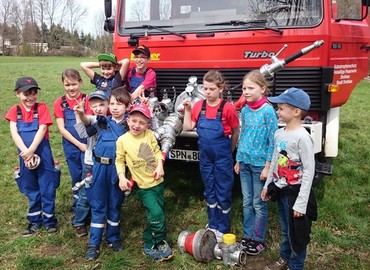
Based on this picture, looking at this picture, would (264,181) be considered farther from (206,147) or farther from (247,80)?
(247,80)

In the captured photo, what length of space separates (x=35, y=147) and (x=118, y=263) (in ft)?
4.62

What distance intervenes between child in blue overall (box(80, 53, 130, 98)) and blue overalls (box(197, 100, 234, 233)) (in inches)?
49.8

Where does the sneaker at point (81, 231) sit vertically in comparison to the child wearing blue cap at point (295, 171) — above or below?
below

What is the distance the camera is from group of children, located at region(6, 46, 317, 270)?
129 inches

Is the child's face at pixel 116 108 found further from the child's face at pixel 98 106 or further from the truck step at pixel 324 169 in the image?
the truck step at pixel 324 169

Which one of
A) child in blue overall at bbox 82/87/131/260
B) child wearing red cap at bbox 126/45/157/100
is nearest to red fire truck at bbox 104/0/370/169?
child wearing red cap at bbox 126/45/157/100

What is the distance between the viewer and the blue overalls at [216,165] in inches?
157

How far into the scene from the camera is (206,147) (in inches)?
159

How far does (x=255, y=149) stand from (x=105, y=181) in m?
1.38

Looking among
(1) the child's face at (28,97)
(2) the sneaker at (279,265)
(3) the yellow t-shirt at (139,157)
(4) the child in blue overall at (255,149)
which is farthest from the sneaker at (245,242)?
(1) the child's face at (28,97)

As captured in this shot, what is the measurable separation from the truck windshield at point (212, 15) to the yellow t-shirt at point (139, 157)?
1.88 meters

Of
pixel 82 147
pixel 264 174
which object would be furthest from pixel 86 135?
pixel 264 174

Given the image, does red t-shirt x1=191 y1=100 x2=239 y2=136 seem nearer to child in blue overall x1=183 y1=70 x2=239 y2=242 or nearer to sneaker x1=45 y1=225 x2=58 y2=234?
child in blue overall x1=183 y1=70 x2=239 y2=242

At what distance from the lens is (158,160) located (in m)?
3.83
